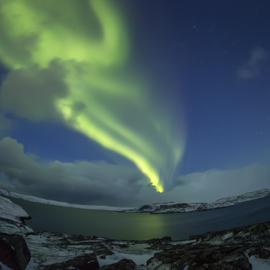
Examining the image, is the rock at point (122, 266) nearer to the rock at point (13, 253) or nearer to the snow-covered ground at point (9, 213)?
the rock at point (13, 253)

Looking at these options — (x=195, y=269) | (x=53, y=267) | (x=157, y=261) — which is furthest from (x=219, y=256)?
(x=53, y=267)

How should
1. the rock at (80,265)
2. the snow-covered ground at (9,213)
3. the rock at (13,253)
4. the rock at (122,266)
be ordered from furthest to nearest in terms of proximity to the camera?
the snow-covered ground at (9,213) < the rock at (122,266) < the rock at (80,265) < the rock at (13,253)

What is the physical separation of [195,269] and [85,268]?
12.5m

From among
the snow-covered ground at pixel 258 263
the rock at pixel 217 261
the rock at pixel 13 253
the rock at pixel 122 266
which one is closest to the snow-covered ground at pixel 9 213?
the rock at pixel 13 253

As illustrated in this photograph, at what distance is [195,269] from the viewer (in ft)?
83.0

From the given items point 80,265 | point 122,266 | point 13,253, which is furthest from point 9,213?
point 122,266

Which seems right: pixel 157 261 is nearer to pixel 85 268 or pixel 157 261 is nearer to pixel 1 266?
pixel 85 268

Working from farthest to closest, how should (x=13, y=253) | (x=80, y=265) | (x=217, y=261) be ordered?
(x=80, y=265) < (x=13, y=253) < (x=217, y=261)

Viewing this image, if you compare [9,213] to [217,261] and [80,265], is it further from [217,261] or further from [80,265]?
[217,261]

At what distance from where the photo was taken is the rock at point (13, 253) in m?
30.9

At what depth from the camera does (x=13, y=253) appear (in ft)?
105

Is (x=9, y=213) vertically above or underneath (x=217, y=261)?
above

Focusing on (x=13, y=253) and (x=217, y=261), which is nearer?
(x=217, y=261)

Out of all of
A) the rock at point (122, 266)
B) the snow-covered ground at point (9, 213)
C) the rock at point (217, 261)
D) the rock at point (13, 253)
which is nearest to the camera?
the rock at point (217, 261)
